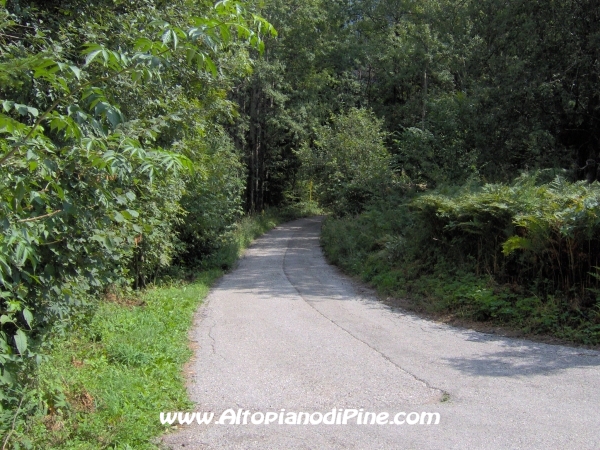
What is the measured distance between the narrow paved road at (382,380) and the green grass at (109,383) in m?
0.33

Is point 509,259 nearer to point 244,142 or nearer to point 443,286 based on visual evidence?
point 443,286

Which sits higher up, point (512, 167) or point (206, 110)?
point (206, 110)

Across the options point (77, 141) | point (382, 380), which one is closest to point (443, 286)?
point (382, 380)

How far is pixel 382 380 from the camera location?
658 cm

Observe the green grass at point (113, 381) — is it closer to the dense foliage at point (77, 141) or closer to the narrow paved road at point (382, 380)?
the narrow paved road at point (382, 380)

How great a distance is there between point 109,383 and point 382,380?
3.15 m

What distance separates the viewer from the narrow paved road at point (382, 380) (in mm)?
4965

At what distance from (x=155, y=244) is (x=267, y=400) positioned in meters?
7.17

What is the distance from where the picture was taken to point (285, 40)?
36469 millimetres

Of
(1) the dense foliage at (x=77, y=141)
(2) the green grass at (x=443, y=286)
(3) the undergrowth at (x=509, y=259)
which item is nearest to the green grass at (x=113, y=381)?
(1) the dense foliage at (x=77, y=141)

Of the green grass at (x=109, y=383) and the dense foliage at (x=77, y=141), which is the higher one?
the dense foliage at (x=77, y=141)

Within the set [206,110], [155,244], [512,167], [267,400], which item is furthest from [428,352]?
[512,167]

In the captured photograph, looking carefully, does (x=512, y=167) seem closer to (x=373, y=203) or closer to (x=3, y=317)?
(x=373, y=203)

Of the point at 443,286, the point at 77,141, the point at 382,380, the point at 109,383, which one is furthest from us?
the point at 443,286
